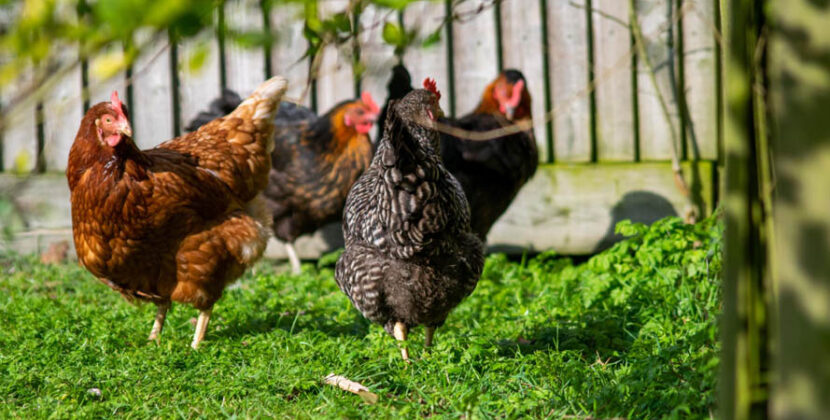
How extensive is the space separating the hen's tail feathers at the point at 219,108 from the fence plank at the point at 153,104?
0.28 m

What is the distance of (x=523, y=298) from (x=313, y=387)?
221 cm

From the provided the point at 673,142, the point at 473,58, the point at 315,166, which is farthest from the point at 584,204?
the point at 315,166

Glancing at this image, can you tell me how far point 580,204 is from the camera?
5996 millimetres

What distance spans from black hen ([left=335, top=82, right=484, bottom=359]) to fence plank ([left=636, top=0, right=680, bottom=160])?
105 inches

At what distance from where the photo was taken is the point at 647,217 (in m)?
5.91

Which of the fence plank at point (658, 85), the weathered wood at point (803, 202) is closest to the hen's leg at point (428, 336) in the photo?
the weathered wood at point (803, 202)

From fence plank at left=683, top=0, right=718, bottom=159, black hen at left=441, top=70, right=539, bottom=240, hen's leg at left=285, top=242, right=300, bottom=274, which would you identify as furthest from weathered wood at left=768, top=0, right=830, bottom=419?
hen's leg at left=285, top=242, right=300, bottom=274

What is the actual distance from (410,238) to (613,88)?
3145 mm

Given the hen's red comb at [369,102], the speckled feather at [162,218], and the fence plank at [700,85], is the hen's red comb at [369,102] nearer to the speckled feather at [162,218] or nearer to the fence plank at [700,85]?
the speckled feather at [162,218]

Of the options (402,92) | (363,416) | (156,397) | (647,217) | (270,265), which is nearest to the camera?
(363,416)

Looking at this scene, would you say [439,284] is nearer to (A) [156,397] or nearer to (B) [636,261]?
(A) [156,397]

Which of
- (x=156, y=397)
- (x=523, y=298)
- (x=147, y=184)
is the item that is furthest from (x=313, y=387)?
(x=523, y=298)

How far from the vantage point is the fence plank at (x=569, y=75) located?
5.92 meters

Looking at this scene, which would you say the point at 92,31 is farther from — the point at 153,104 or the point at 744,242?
the point at 153,104
